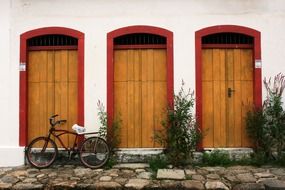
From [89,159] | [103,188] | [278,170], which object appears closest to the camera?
[103,188]

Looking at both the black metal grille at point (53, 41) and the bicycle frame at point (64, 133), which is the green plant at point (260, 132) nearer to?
the bicycle frame at point (64, 133)

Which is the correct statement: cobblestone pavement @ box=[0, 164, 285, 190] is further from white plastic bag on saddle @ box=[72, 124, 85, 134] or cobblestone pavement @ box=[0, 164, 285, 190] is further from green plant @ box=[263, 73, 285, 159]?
white plastic bag on saddle @ box=[72, 124, 85, 134]

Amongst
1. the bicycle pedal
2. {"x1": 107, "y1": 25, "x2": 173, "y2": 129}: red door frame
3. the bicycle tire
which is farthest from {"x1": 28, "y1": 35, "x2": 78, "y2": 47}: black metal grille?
the bicycle pedal

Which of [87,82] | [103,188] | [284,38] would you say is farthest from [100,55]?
[284,38]

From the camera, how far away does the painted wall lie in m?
8.49

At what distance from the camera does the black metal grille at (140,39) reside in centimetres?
869

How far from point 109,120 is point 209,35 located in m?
3.13

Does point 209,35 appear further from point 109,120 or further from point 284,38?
point 109,120

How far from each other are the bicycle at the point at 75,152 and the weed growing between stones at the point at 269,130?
3362 millimetres

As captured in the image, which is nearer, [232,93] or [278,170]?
[278,170]

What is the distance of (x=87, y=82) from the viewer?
28.0ft

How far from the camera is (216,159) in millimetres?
8172

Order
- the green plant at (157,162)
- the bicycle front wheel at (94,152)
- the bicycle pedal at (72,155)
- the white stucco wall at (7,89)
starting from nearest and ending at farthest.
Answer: the green plant at (157,162), the bicycle front wheel at (94,152), the bicycle pedal at (72,155), the white stucco wall at (7,89)

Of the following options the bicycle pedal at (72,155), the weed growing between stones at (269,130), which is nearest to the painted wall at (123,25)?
the bicycle pedal at (72,155)
